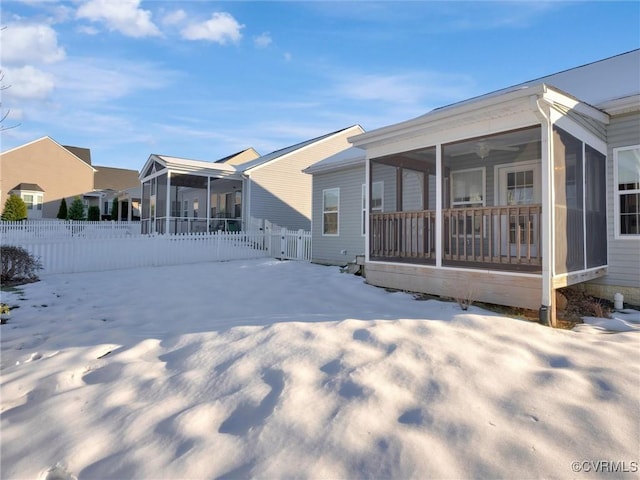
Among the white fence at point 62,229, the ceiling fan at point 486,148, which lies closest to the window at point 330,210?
the ceiling fan at point 486,148

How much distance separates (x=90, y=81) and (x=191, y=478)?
1127cm

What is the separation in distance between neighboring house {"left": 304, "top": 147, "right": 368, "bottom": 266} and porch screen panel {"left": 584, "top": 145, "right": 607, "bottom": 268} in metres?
5.85

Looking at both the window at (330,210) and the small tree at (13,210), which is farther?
the small tree at (13,210)

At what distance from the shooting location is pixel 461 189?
1013 cm

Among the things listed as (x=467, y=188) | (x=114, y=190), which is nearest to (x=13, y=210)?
(x=114, y=190)

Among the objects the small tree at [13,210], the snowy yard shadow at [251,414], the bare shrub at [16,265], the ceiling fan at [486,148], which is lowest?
the snowy yard shadow at [251,414]

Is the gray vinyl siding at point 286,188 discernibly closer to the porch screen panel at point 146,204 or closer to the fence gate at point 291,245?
the fence gate at point 291,245

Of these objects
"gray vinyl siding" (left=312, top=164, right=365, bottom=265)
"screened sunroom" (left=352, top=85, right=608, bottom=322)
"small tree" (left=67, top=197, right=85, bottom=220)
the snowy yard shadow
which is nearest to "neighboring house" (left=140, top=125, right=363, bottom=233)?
"gray vinyl siding" (left=312, top=164, right=365, bottom=265)

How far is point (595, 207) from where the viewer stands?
264 inches

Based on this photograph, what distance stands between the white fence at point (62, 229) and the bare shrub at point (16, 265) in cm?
937

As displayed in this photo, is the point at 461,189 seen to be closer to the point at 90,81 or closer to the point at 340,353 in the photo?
the point at 340,353

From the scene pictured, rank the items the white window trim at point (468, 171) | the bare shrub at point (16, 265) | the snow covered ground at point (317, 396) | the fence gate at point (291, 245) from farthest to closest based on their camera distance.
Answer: the fence gate at point (291, 245)
the white window trim at point (468, 171)
the bare shrub at point (16, 265)
the snow covered ground at point (317, 396)

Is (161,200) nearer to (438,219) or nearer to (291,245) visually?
(291,245)

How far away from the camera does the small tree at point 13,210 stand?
27406mm
